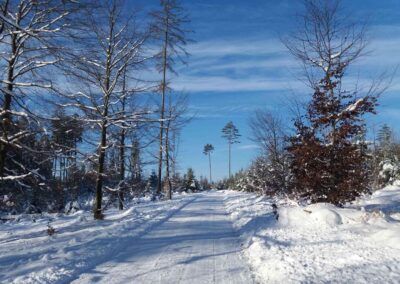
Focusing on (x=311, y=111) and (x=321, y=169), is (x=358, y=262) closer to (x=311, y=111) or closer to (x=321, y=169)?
(x=321, y=169)

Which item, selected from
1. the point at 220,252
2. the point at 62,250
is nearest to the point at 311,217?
the point at 220,252

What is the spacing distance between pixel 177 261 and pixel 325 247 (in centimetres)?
307

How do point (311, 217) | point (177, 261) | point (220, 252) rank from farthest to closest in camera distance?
point (311, 217), point (220, 252), point (177, 261)

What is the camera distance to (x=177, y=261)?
743cm

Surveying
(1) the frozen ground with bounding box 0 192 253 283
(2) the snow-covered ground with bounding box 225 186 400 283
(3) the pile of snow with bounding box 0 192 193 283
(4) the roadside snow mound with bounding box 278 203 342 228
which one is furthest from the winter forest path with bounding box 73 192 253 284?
(4) the roadside snow mound with bounding box 278 203 342 228

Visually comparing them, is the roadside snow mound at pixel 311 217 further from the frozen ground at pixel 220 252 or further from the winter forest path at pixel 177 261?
the winter forest path at pixel 177 261

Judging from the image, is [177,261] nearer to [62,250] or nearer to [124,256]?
[124,256]

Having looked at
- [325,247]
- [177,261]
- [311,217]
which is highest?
[311,217]

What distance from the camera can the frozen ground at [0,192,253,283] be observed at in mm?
6340

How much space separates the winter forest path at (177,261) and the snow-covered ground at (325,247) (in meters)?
0.43

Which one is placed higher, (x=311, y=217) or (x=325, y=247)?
(x=311, y=217)

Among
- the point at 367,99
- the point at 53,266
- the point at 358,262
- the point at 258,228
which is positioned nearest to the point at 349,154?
the point at 367,99

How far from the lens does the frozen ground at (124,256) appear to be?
20.8ft

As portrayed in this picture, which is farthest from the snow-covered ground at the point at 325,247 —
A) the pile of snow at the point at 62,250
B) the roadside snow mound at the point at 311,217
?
the pile of snow at the point at 62,250
